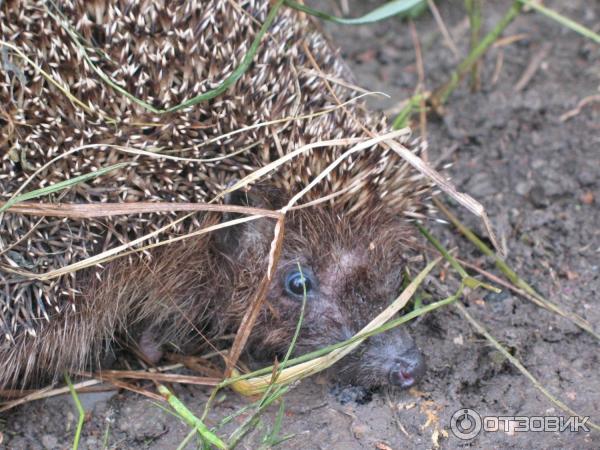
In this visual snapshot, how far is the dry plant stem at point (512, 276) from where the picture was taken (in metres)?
3.16

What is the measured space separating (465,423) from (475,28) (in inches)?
79.7

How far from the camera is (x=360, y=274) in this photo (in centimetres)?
301

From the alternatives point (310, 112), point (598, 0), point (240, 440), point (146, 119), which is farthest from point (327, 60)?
point (598, 0)

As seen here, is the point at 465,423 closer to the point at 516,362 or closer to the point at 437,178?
the point at 516,362

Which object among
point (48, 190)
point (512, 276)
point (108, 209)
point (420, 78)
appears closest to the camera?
point (48, 190)

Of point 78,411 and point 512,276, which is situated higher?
point 78,411

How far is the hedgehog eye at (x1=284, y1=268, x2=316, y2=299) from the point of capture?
9.94 feet

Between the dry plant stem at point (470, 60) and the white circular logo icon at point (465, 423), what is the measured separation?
5.82ft

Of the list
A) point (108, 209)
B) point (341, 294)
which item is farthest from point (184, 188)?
point (341, 294)

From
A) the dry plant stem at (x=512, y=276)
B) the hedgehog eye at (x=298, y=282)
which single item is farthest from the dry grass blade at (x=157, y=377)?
the dry plant stem at (x=512, y=276)

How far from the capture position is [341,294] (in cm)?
301

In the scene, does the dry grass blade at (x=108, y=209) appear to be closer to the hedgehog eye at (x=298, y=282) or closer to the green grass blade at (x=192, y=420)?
the hedgehog eye at (x=298, y=282)

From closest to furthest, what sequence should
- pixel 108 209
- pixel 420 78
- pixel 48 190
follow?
pixel 48 190
pixel 108 209
pixel 420 78

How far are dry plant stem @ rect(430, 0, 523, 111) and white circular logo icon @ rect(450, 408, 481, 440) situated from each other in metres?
1.77
